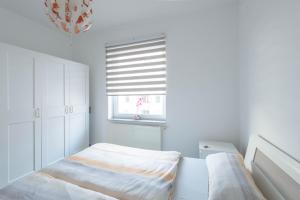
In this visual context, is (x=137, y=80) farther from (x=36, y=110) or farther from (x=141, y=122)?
(x=36, y=110)

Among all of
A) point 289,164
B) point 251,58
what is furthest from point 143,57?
point 289,164

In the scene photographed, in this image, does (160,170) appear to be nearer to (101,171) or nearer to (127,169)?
(127,169)

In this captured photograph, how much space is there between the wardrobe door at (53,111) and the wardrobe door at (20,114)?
89 millimetres

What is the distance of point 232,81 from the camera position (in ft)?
7.18

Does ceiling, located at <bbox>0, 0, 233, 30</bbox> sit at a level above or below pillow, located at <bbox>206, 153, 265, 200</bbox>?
above

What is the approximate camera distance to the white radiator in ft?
8.28

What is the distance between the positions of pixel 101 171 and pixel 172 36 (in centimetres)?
216

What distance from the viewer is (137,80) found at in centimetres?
266

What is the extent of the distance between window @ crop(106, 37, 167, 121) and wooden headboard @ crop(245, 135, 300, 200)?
1575 millimetres

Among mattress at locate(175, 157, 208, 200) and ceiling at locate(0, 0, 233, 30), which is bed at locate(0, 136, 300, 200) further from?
ceiling at locate(0, 0, 233, 30)

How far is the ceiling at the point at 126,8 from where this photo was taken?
2.10 metres

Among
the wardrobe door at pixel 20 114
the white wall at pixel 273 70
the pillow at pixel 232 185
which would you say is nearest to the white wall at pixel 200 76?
the white wall at pixel 273 70

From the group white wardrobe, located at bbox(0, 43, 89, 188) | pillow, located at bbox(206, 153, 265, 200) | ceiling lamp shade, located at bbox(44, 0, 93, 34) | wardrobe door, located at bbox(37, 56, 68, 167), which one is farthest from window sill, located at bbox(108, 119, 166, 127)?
ceiling lamp shade, located at bbox(44, 0, 93, 34)

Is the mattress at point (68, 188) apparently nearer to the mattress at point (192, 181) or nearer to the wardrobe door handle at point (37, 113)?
the mattress at point (192, 181)
